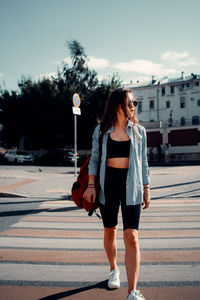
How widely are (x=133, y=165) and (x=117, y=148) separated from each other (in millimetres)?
228

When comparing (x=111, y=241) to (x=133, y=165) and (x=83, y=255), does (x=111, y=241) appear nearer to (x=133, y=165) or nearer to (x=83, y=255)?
(x=133, y=165)

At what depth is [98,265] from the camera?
374cm

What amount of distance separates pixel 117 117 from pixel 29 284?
77.1 inches

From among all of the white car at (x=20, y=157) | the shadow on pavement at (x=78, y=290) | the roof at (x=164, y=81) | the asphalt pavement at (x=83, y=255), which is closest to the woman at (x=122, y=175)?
the shadow on pavement at (x=78, y=290)

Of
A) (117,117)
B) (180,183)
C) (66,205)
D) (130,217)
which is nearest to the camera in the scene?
(130,217)

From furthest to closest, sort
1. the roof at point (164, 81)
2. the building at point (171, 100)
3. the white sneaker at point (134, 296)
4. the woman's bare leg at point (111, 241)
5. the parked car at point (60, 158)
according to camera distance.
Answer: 1. the roof at point (164, 81)
2. the building at point (171, 100)
3. the parked car at point (60, 158)
4. the woman's bare leg at point (111, 241)
5. the white sneaker at point (134, 296)

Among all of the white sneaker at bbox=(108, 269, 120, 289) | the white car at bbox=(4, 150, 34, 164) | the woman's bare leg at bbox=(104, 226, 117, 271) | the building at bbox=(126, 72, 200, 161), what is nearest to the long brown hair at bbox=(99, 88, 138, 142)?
the woman's bare leg at bbox=(104, 226, 117, 271)

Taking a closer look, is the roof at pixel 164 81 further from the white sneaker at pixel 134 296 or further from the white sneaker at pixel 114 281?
the white sneaker at pixel 134 296

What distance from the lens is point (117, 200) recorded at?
2934 millimetres

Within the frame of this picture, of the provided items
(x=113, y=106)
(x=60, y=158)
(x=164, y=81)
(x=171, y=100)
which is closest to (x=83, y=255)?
(x=113, y=106)

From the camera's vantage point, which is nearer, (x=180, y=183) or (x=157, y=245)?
(x=157, y=245)

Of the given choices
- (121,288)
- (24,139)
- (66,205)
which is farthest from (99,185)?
(24,139)

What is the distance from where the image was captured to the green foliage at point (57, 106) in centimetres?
3481

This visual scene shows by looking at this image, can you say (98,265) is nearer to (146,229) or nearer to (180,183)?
(146,229)
